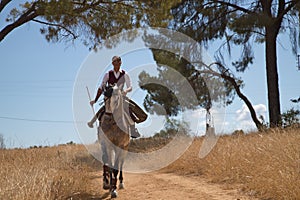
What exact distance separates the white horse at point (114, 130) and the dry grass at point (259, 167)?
2.27 metres

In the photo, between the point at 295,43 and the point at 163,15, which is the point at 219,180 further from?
the point at 295,43

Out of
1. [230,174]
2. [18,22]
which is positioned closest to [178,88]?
[18,22]

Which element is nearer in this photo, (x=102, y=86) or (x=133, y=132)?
(x=102, y=86)

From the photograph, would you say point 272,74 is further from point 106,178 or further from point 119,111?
point 119,111

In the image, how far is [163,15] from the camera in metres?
13.7

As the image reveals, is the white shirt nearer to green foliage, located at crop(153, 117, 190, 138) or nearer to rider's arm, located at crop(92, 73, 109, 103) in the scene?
rider's arm, located at crop(92, 73, 109, 103)

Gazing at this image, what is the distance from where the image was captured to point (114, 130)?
702 centimetres

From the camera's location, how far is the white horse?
685 cm

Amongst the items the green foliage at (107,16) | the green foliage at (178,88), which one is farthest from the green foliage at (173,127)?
the green foliage at (107,16)

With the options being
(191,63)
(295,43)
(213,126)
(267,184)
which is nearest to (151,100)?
(191,63)

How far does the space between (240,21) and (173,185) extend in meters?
10.7

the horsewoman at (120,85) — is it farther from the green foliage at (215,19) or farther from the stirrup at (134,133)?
the green foliage at (215,19)

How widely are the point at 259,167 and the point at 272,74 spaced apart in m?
12.2

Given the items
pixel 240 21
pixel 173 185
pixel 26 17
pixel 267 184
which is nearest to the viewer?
pixel 267 184
